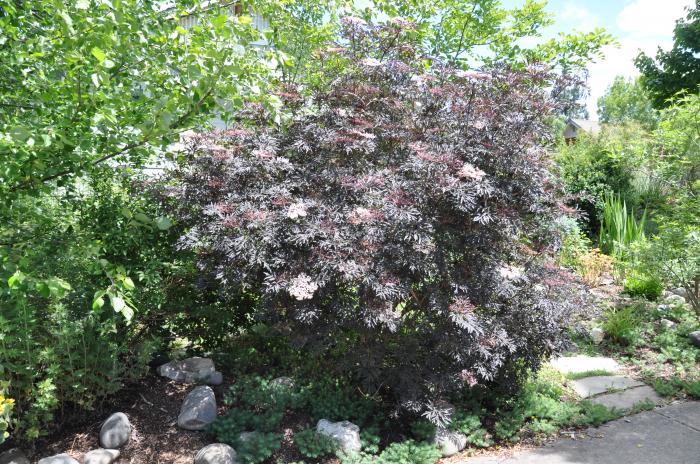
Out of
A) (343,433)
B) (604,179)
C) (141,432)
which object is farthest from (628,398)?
(604,179)

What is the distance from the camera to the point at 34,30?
9.29 feet

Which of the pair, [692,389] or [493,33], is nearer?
[692,389]

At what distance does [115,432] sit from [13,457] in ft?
1.79

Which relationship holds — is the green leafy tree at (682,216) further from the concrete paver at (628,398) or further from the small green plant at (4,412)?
the small green plant at (4,412)

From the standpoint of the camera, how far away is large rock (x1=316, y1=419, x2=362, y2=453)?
9.98 ft

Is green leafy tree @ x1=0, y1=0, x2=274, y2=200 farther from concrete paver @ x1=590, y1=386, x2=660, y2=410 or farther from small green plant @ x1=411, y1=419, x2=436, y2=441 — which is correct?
concrete paver @ x1=590, y1=386, x2=660, y2=410

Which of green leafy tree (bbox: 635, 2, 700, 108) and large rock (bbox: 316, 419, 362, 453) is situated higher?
green leafy tree (bbox: 635, 2, 700, 108)

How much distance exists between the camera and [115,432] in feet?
10.1

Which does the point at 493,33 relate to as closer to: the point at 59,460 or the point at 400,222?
the point at 400,222

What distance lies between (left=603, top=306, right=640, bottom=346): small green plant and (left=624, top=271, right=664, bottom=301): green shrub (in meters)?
0.67

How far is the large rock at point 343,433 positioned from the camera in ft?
9.98

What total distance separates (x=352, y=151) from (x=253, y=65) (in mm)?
953

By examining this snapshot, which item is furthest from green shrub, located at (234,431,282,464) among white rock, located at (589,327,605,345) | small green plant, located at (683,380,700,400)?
white rock, located at (589,327,605,345)

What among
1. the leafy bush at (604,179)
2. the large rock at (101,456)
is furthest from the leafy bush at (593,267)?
the large rock at (101,456)
